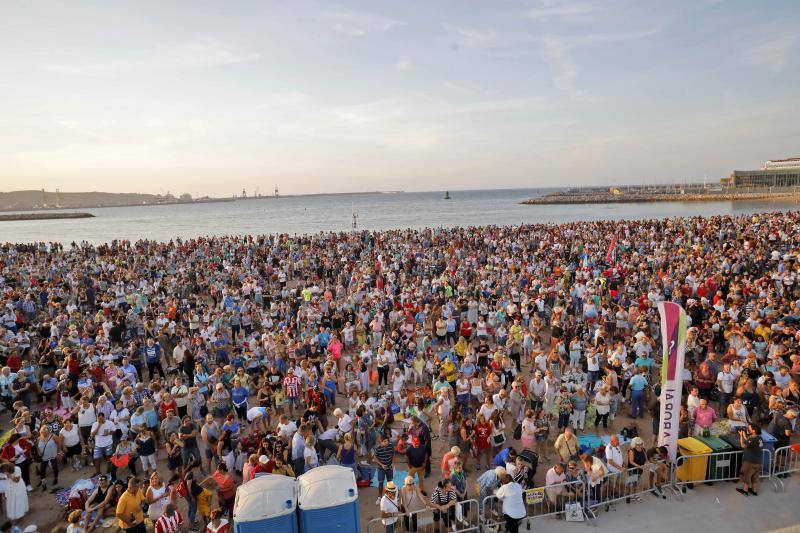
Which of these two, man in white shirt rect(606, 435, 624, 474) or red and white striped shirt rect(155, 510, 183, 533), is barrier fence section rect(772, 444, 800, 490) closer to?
man in white shirt rect(606, 435, 624, 474)

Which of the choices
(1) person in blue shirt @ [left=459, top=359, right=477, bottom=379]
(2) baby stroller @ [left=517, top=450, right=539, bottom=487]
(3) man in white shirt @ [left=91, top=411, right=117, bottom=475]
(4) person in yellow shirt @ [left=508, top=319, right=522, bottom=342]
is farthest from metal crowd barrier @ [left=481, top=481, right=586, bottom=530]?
(3) man in white shirt @ [left=91, top=411, right=117, bottom=475]

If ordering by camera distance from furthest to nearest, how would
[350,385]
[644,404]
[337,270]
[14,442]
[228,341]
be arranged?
1. [337,270]
2. [228,341]
3. [350,385]
4. [644,404]
5. [14,442]

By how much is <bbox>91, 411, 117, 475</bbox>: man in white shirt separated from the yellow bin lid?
9685mm

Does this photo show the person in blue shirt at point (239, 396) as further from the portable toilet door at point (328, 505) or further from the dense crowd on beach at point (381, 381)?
the portable toilet door at point (328, 505)

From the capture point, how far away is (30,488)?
754cm

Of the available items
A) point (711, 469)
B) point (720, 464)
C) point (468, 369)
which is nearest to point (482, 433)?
point (468, 369)

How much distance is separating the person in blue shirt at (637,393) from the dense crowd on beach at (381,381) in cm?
4

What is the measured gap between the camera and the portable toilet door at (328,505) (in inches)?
216

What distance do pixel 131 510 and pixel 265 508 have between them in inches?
80.1

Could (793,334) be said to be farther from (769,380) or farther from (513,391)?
(513,391)

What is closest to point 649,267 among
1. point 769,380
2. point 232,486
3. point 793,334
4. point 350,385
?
point 793,334

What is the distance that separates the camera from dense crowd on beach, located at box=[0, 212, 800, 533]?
685 centimetres

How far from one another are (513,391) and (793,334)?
7321 millimetres

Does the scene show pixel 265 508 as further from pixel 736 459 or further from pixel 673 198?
pixel 673 198
